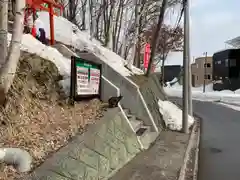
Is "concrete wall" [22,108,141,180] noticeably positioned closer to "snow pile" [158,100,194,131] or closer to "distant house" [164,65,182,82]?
"snow pile" [158,100,194,131]

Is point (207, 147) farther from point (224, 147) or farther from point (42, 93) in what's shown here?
point (42, 93)

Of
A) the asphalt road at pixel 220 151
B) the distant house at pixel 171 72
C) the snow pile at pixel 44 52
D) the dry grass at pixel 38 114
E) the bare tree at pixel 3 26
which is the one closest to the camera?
the dry grass at pixel 38 114

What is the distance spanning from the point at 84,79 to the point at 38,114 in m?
2.23

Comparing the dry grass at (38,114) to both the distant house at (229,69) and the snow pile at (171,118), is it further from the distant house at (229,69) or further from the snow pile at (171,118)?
the distant house at (229,69)

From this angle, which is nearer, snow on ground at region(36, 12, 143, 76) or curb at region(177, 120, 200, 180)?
curb at region(177, 120, 200, 180)

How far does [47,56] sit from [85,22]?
1874cm

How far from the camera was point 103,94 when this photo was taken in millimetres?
9508

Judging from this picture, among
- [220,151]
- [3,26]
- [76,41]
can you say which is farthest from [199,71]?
[3,26]

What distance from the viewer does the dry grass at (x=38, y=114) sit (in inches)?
191

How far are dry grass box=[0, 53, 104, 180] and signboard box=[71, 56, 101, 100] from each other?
0.29 meters

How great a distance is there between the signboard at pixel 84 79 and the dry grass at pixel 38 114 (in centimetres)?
29

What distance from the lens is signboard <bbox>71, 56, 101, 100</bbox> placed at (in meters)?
7.44

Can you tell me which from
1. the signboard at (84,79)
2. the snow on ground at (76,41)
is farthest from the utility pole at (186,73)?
the signboard at (84,79)

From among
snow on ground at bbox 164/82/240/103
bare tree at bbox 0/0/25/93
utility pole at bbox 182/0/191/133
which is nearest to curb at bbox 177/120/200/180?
utility pole at bbox 182/0/191/133
